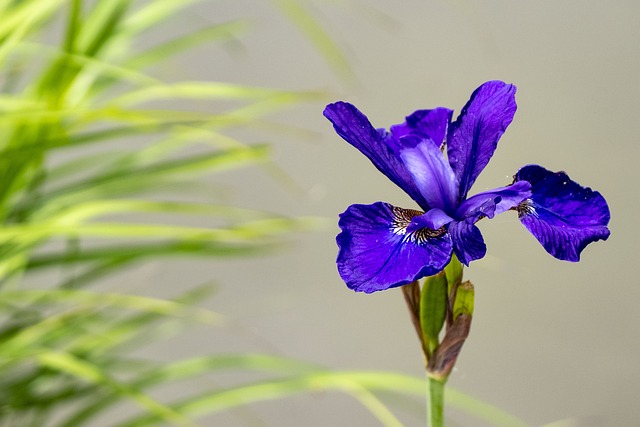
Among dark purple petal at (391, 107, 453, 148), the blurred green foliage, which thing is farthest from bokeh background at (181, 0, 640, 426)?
dark purple petal at (391, 107, 453, 148)

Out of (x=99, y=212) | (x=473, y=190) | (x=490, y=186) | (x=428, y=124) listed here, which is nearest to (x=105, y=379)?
(x=99, y=212)

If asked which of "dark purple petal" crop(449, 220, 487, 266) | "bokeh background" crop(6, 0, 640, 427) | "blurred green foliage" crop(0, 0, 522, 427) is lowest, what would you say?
"dark purple petal" crop(449, 220, 487, 266)

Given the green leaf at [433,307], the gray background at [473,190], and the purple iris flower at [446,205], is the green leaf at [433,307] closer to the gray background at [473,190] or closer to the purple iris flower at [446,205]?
the purple iris flower at [446,205]

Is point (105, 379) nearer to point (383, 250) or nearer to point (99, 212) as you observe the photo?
point (99, 212)

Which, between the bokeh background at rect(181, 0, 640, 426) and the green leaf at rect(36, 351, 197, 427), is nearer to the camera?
the green leaf at rect(36, 351, 197, 427)

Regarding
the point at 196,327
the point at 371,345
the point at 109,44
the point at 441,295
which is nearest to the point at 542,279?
the point at 371,345

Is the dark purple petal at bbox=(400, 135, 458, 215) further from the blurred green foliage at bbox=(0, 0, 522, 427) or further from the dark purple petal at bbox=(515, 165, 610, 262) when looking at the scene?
the blurred green foliage at bbox=(0, 0, 522, 427)
